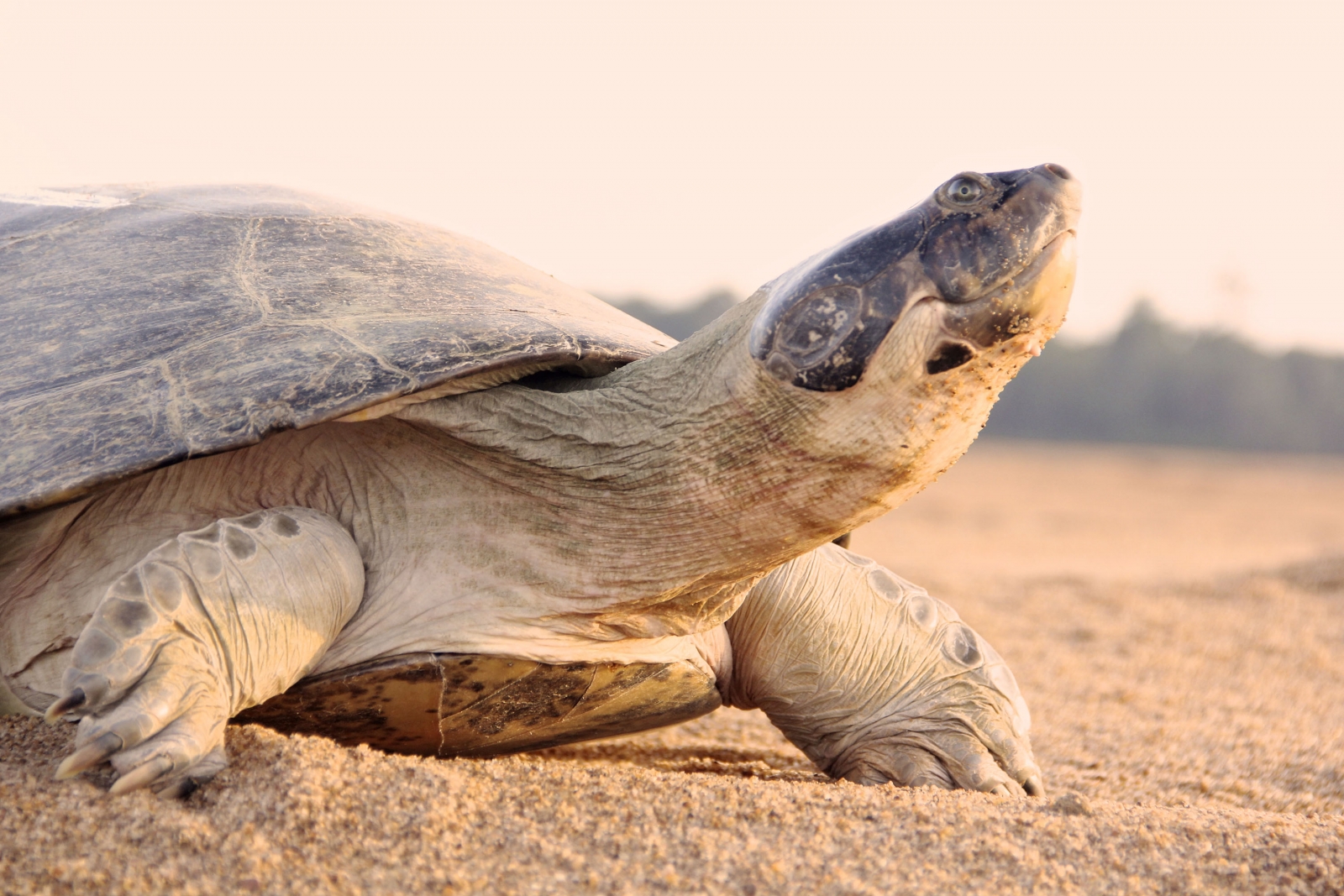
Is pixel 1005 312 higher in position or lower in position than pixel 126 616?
higher

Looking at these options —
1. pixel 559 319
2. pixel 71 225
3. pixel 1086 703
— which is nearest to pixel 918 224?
pixel 559 319

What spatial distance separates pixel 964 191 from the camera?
5.42ft

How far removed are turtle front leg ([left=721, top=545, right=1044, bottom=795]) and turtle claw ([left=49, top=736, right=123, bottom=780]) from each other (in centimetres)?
132

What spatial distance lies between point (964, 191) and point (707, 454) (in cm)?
61

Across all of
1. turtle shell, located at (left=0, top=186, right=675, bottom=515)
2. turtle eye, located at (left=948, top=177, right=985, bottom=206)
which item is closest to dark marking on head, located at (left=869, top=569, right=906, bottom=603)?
turtle shell, located at (left=0, top=186, right=675, bottom=515)

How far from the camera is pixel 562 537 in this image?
78.7 inches

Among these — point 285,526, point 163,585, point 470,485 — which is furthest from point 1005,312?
point 163,585

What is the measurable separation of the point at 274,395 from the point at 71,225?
1.08 meters

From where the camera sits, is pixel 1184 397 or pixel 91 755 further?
pixel 1184 397

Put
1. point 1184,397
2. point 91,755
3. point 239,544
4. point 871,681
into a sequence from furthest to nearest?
1. point 1184,397
2. point 871,681
3. point 239,544
4. point 91,755

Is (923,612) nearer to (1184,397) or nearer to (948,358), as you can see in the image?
(948,358)

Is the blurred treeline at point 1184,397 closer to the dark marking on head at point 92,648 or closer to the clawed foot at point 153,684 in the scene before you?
the clawed foot at point 153,684

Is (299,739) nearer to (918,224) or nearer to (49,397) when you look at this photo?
(49,397)

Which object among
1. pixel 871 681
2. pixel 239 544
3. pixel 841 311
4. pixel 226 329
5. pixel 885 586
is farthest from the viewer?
pixel 885 586
